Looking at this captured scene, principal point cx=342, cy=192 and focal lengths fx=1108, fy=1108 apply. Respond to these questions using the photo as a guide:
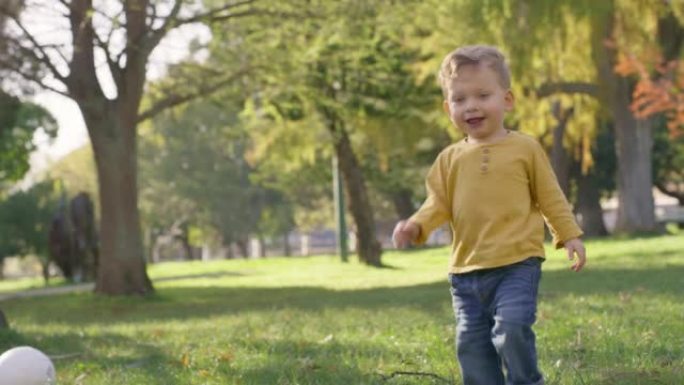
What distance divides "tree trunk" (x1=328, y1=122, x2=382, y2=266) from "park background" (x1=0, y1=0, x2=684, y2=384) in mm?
68

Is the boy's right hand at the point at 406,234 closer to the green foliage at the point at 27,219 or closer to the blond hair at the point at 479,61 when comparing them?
the blond hair at the point at 479,61

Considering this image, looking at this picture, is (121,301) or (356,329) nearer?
(356,329)

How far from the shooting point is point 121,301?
2103cm

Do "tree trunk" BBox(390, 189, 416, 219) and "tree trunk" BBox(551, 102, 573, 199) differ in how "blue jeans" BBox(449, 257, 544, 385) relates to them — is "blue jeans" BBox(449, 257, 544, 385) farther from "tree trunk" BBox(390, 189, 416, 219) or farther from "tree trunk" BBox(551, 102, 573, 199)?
"tree trunk" BBox(390, 189, 416, 219)

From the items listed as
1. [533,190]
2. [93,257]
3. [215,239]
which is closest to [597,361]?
[533,190]

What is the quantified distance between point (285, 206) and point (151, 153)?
9906 millimetres

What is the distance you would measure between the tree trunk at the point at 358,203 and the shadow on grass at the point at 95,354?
20.1 metres

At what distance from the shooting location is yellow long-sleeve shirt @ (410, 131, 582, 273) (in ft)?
16.0

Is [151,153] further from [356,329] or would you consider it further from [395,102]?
[356,329]

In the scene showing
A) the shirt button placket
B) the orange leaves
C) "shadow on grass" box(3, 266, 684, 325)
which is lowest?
"shadow on grass" box(3, 266, 684, 325)

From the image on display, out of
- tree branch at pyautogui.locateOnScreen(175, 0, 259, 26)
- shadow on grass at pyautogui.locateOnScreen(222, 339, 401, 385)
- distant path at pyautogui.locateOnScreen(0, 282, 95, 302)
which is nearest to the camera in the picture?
shadow on grass at pyautogui.locateOnScreen(222, 339, 401, 385)

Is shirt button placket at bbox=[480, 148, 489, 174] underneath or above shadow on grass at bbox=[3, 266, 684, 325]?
above

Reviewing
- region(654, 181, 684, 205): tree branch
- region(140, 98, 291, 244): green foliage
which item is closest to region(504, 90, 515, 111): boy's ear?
region(654, 181, 684, 205): tree branch

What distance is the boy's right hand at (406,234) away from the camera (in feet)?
16.1
